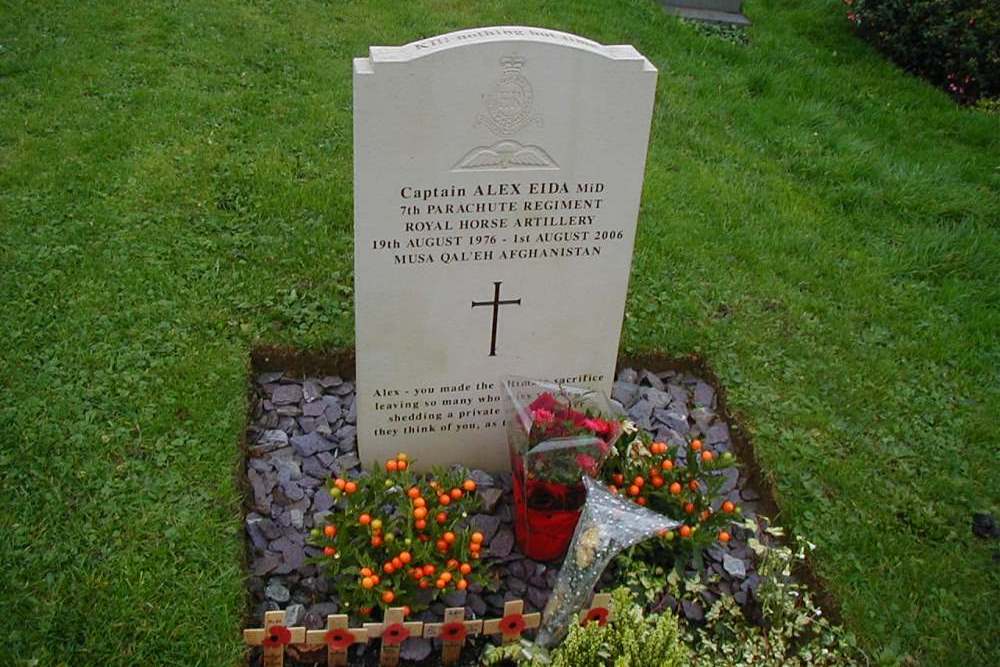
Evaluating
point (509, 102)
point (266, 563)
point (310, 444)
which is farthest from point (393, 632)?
point (509, 102)

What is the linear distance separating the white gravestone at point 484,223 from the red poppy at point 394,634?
3.37 feet

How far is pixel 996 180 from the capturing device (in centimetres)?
706

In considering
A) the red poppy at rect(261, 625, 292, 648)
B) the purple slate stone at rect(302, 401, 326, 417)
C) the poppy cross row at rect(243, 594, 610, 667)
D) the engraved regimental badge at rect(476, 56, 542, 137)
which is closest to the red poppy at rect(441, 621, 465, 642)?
the poppy cross row at rect(243, 594, 610, 667)

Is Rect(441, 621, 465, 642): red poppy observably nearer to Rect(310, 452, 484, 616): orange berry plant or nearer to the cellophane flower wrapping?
Rect(310, 452, 484, 616): orange berry plant

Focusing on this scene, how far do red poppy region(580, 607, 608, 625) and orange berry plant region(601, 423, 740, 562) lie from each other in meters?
0.42

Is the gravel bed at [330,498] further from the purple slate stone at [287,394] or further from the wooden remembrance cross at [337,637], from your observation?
the wooden remembrance cross at [337,637]

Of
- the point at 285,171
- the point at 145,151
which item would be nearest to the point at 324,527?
the point at 285,171

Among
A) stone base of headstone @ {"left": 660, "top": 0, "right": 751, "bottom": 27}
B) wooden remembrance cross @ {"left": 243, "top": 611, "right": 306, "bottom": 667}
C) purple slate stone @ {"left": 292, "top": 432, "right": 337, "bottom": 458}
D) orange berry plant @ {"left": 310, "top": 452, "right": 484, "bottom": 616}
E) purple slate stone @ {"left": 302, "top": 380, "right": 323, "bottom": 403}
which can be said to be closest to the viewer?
wooden remembrance cross @ {"left": 243, "top": 611, "right": 306, "bottom": 667}

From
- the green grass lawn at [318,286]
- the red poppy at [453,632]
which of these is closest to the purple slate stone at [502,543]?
the red poppy at [453,632]

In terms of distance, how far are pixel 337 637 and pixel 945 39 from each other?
834 centimetres

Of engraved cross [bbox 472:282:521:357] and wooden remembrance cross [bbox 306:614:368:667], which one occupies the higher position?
engraved cross [bbox 472:282:521:357]

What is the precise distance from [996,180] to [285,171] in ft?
17.6

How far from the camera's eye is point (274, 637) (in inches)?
124

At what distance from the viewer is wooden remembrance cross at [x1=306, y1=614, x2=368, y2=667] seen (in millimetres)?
3139
